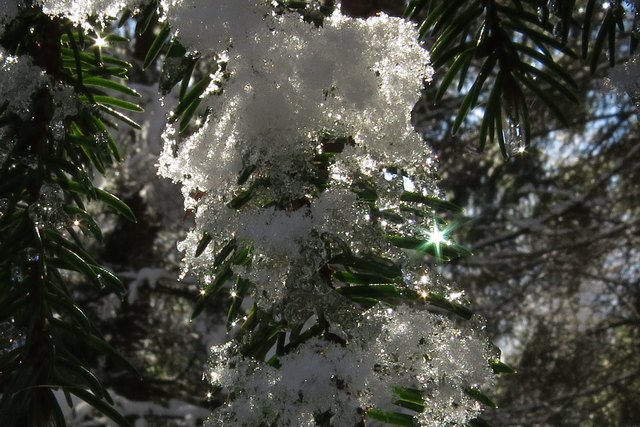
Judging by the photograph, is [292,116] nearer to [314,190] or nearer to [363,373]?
[314,190]

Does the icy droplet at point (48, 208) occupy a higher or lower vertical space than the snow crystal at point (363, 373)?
higher

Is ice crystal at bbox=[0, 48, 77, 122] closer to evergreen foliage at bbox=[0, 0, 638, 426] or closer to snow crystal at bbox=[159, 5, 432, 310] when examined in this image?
evergreen foliage at bbox=[0, 0, 638, 426]

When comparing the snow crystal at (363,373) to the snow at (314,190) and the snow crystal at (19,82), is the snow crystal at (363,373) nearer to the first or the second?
the snow at (314,190)

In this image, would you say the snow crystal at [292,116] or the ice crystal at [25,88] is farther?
the ice crystal at [25,88]

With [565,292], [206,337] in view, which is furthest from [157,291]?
[565,292]

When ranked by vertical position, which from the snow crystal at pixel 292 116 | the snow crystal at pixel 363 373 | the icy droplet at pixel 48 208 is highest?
the snow crystal at pixel 292 116

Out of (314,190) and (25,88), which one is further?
(25,88)

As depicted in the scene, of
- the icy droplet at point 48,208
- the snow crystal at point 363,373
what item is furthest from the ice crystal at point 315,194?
the icy droplet at point 48,208

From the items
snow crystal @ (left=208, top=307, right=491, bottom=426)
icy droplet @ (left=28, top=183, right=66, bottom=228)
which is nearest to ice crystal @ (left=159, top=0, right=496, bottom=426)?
snow crystal @ (left=208, top=307, right=491, bottom=426)

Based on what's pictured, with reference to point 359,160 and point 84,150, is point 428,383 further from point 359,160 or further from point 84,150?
point 84,150

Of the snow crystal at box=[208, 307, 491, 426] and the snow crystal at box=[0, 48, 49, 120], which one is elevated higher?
the snow crystal at box=[0, 48, 49, 120]

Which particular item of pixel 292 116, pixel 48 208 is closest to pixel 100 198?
pixel 48 208
